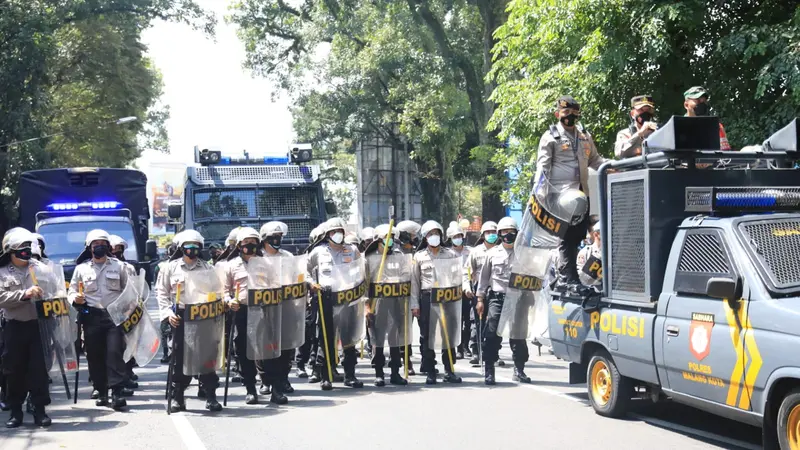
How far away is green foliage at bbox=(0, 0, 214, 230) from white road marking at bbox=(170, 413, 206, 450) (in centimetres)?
2187

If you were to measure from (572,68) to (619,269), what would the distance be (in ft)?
29.0

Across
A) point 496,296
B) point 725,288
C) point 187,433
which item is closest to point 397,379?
point 496,296

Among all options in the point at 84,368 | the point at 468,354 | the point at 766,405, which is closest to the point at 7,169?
the point at 84,368

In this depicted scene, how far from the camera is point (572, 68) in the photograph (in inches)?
684

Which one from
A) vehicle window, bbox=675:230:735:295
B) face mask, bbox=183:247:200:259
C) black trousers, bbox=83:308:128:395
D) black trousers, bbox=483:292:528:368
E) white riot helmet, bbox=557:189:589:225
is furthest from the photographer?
black trousers, bbox=483:292:528:368

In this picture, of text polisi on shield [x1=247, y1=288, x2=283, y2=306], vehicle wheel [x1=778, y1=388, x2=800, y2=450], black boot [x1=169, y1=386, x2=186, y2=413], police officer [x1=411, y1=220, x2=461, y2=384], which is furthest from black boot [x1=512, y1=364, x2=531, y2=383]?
vehicle wheel [x1=778, y1=388, x2=800, y2=450]

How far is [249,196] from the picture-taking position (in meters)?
17.8

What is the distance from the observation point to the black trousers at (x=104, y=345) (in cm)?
1101

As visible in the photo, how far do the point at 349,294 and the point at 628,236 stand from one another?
4494mm

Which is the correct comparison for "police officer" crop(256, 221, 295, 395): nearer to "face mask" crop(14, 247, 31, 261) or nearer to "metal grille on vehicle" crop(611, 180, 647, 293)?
"face mask" crop(14, 247, 31, 261)

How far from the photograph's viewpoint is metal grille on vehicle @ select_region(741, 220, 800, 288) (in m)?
7.29

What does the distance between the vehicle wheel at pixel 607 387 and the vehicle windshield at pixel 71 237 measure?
10915mm

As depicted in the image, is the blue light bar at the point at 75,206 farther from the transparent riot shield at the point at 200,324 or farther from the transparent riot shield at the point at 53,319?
the transparent riot shield at the point at 200,324

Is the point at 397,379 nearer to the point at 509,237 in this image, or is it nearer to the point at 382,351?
the point at 382,351
